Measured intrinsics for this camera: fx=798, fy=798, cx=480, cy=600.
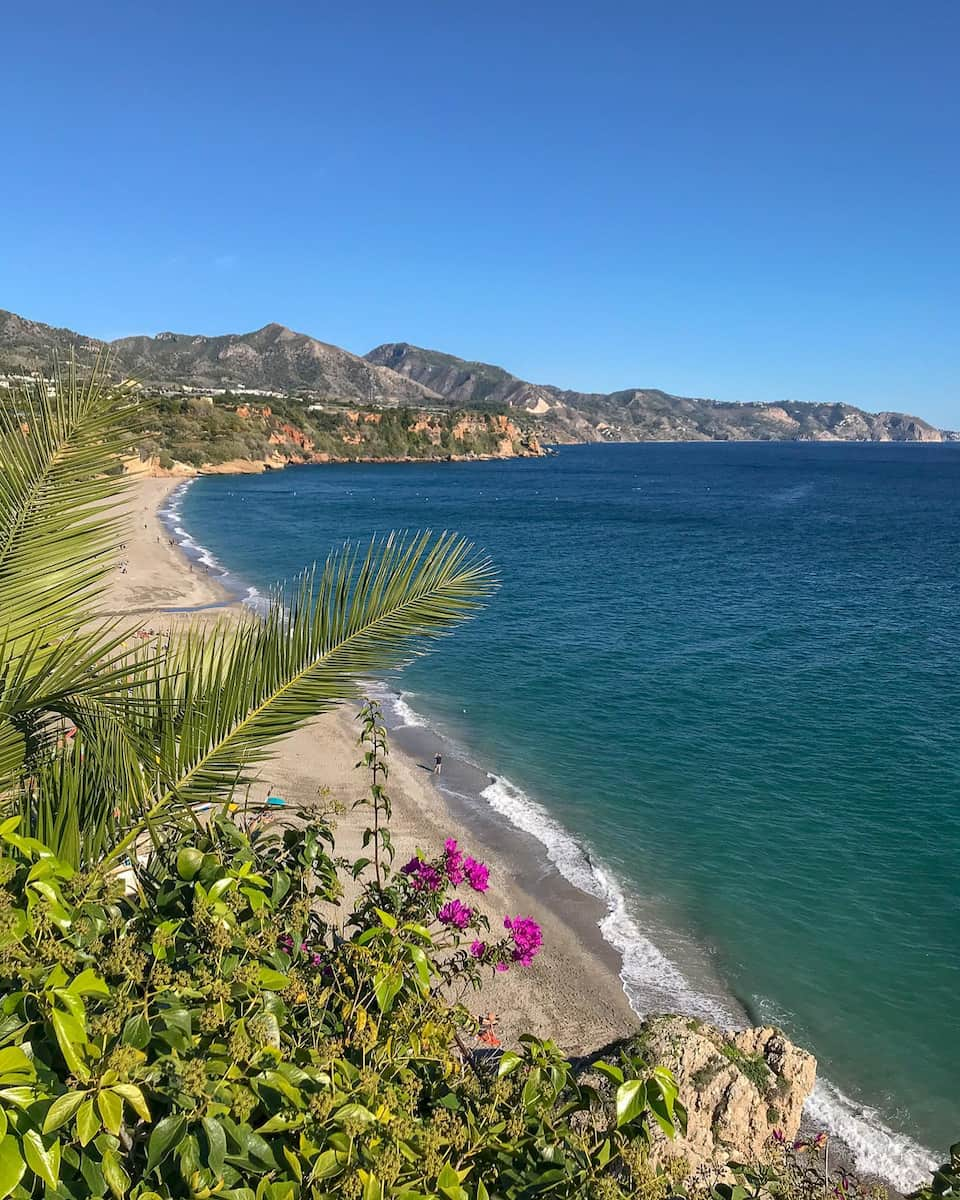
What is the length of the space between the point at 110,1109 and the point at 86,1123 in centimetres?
5

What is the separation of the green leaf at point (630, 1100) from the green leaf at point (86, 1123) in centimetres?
133

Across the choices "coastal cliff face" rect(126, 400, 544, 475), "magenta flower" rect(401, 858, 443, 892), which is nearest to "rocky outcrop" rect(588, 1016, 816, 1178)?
"magenta flower" rect(401, 858, 443, 892)

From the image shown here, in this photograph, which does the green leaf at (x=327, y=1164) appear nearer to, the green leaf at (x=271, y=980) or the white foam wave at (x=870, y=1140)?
the green leaf at (x=271, y=980)

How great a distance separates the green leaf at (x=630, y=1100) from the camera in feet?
7.27

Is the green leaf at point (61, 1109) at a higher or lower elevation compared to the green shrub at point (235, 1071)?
higher

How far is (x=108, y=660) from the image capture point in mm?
3732

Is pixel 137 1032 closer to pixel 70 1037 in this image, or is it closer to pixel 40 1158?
pixel 70 1037

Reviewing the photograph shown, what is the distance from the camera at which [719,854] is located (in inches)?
631

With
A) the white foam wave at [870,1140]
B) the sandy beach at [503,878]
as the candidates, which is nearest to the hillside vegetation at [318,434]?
the sandy beach at [503,878]

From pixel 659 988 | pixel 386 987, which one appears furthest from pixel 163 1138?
pixel 659 988

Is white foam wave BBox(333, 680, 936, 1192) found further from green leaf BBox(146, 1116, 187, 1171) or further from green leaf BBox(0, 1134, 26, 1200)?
green leaf BBox(0, 1134, 26, 1200)

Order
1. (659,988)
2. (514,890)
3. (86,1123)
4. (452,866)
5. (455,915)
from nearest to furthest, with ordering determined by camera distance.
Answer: (86,1123)
(455,915)
(452,866)
(659,988)
(514,890)

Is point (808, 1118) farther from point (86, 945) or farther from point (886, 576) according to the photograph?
point (886, 576)

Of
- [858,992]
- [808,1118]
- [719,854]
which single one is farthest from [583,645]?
[808,1118]
